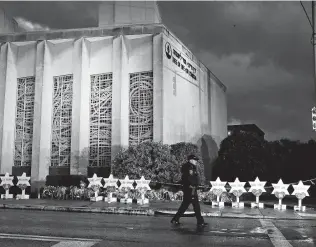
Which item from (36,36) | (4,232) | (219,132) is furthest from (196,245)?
(219,132)

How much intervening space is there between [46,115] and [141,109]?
6.35 m

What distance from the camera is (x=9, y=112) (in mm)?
28234

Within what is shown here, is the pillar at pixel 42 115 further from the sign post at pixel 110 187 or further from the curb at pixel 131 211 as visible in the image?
the curb at pixel 131 211

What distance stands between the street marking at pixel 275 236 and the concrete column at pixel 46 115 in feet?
61.7

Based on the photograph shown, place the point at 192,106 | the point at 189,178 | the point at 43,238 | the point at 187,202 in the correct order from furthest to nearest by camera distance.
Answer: the point at 192,106
the point at 189,178
the point at 187,202
the point at 43,238

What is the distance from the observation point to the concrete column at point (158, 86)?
24.7 metres

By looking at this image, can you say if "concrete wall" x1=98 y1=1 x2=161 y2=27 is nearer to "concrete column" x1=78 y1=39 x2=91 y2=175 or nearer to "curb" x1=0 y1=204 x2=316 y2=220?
"concrete column" x1=78 y1=39 x2=91 y2=175

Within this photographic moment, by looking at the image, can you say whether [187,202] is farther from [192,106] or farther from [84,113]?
[192,106]

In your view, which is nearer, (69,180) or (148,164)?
(148,164)

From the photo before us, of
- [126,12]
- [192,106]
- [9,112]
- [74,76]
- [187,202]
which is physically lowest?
[187,202]

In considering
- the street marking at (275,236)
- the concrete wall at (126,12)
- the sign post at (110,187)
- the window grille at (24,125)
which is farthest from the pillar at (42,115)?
the street marking at (275,236)

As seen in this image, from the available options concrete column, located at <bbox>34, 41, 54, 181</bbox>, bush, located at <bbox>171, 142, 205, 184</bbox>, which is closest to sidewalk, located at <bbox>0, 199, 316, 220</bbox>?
bush, located at <bbox>171, 142, 205, 184</bbox>

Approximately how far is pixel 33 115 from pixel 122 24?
27.8 feet

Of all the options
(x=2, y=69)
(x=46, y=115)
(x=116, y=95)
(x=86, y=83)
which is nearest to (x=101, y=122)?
(x=116, y=95)
